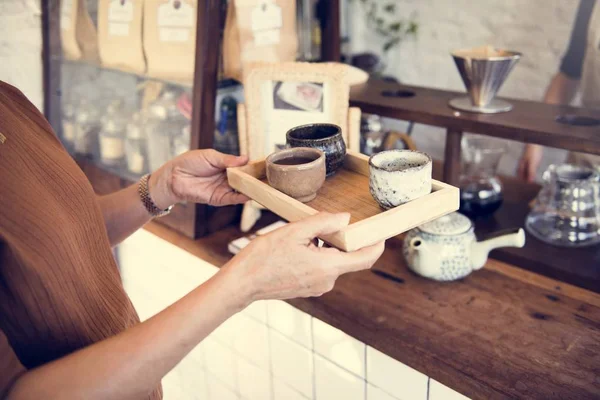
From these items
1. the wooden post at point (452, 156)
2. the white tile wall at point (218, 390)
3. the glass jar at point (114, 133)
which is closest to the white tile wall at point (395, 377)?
the wooden post at point (452, 156)

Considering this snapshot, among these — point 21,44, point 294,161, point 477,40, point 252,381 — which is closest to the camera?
point 294,161

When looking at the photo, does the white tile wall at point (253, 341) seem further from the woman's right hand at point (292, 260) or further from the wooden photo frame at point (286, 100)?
the woman's right hand at point (292, 260)

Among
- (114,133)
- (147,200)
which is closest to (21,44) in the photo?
(114,133)

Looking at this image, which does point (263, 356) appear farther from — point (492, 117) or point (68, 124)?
Result: point (68, 124)

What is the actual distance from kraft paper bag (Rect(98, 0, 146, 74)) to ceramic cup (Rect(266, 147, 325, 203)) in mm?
855

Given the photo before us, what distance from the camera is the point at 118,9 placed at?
1.71m

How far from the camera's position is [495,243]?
1.23m

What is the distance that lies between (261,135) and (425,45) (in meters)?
2.10

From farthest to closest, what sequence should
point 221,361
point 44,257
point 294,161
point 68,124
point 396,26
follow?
point 396,26, point 68,124, point 221,361, point 294,161, point 44,257

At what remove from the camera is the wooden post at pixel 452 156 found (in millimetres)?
1401

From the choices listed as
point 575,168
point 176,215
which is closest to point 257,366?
point 176,215

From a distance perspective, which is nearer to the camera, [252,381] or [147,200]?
[147,200]

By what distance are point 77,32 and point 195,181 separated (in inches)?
40.2

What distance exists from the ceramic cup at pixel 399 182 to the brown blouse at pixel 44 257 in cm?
49
